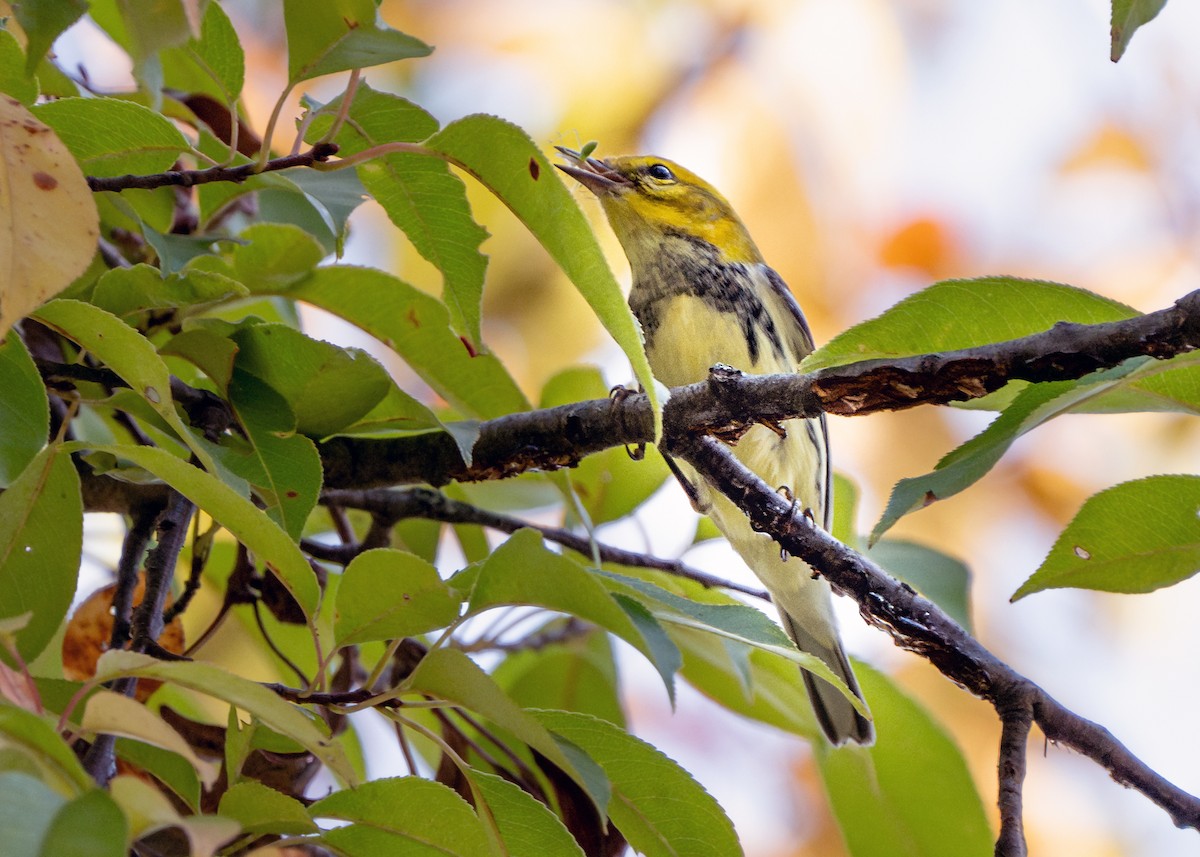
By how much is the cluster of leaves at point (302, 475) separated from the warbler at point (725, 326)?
42 cm

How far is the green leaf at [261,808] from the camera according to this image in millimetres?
607

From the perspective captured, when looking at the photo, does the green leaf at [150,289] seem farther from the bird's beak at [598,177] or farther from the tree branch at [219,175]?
the bird's beak at [598,177]

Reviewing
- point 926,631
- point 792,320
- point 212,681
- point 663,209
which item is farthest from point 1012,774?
point 663,209

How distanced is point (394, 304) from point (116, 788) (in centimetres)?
54

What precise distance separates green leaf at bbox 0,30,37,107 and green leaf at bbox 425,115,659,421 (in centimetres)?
28


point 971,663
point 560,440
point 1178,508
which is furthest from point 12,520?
point 1178,508

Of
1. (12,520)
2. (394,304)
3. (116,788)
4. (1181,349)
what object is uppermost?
(394,304)

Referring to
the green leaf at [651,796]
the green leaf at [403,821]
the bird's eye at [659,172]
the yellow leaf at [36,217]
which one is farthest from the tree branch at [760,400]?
the bird's eye at [659,172]

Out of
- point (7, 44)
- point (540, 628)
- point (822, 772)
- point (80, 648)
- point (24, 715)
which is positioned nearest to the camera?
point (24, 715)

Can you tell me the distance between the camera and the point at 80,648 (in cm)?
104

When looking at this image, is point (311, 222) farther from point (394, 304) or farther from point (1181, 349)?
point (1181, 349)

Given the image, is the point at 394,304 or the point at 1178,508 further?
the point at 394,304

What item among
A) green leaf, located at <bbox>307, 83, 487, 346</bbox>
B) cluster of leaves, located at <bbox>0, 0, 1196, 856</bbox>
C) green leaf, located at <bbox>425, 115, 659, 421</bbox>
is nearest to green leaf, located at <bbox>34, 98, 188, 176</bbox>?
cluster of leaves, located at <bbox>0, 0, 1196, 856</bbox>

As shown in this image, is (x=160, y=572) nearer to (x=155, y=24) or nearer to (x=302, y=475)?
(x=302, y=475)
